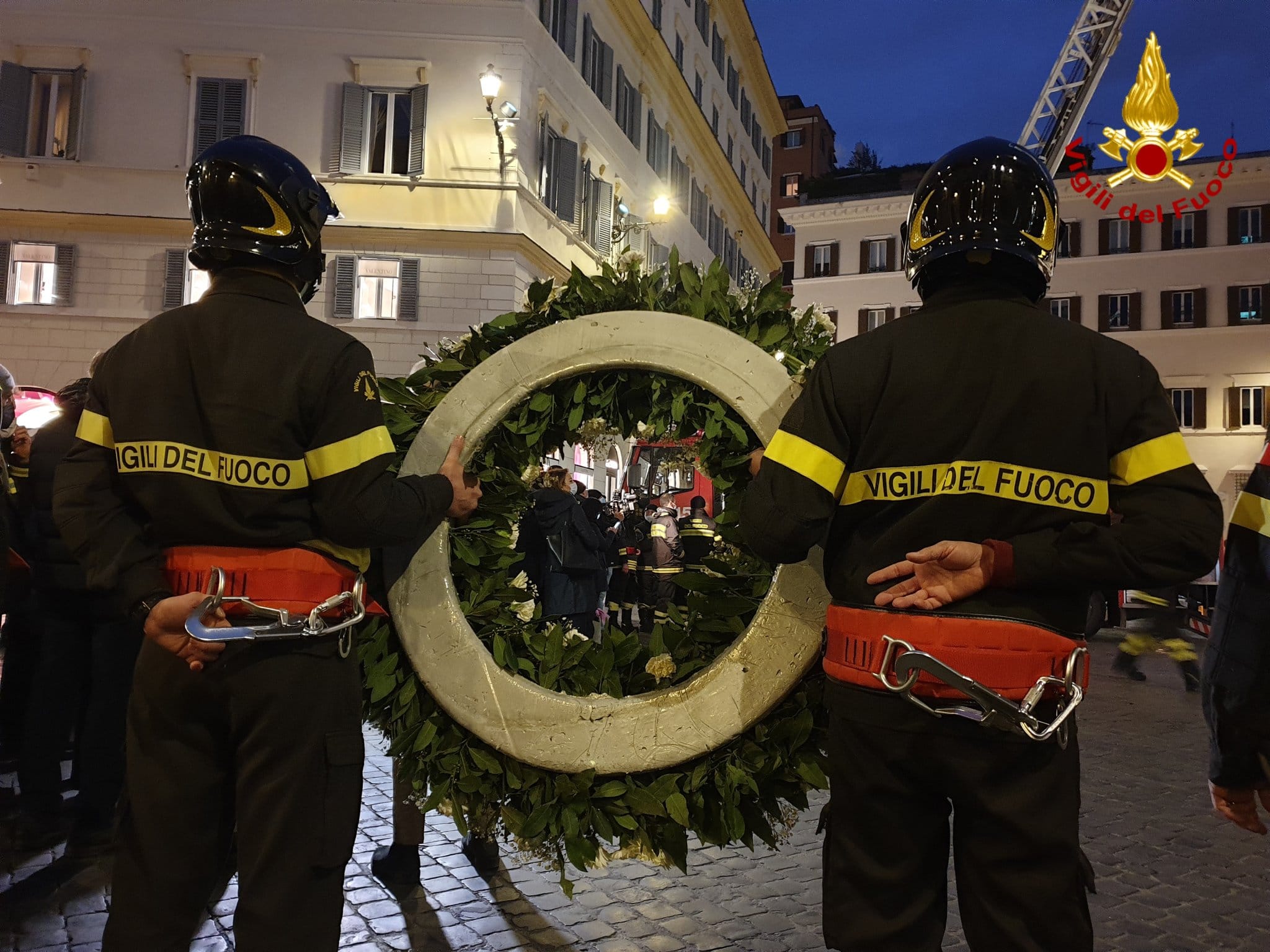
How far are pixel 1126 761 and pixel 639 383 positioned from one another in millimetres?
5294

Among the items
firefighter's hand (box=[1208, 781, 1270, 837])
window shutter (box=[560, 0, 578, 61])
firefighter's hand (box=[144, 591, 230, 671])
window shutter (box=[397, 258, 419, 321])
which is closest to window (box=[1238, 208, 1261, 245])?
window shutter (box=[560, 0, 578, 61])

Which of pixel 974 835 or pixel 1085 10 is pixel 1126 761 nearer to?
pixel 974 835

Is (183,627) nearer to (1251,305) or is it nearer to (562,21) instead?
(562,21)

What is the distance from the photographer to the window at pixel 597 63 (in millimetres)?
20000

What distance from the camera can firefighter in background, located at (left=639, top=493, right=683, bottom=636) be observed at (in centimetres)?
1016

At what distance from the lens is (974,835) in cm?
197

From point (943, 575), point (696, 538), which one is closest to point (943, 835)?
point (943, 575)

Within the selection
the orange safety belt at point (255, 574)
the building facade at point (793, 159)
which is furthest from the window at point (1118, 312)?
the orange safety belt at point (255, 574)

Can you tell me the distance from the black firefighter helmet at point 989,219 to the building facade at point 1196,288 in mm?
32552

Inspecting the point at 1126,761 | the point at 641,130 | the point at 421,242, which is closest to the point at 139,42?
the point at 421,242

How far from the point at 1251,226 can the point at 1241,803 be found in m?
36.5

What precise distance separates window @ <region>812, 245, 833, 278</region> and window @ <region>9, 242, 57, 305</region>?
27065 millimetres

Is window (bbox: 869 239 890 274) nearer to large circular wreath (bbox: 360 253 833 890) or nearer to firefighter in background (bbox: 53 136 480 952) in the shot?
large circular wreath (bbox: 360 253 833 890)

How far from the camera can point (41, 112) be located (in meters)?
16.5
